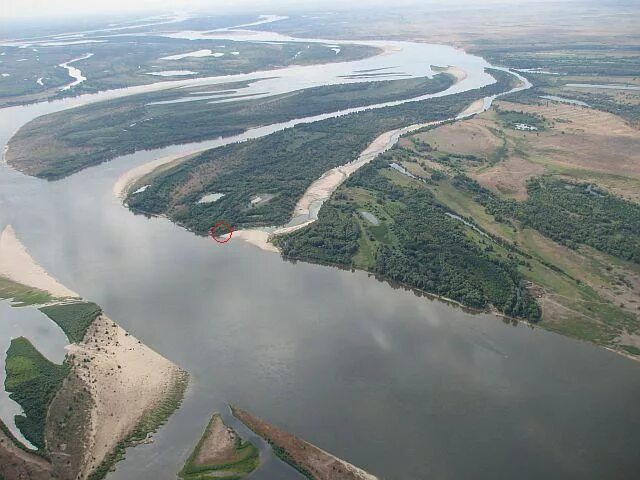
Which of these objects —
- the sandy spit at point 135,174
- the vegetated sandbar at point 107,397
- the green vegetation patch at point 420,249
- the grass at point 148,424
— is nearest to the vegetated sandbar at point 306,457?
the grass at point 148,424

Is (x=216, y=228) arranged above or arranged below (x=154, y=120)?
below

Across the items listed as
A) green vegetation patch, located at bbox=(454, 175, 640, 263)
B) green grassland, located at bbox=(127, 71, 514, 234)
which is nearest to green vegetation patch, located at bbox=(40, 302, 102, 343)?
green grassland, located at bbox=(127, 71, 514, 234)

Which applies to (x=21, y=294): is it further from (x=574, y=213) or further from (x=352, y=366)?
(x=574, y=213)

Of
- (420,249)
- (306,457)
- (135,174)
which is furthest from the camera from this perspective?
(135,174)

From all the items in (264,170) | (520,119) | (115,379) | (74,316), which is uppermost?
(520,119)

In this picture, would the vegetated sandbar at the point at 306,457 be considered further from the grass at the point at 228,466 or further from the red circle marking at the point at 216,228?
the red circle marking at the point at 216,228

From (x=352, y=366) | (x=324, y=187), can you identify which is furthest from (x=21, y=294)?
(x=324, y=187)

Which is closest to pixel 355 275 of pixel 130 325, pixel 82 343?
pixel 130 325
